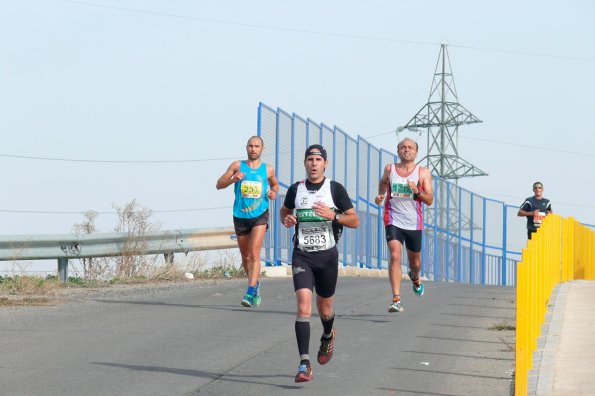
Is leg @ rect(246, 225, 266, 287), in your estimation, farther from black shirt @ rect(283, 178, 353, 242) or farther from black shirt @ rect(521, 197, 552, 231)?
black shirt @ rect(521, 197, 552, 231)

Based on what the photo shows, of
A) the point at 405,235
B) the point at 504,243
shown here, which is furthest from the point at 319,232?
the point at 504,243

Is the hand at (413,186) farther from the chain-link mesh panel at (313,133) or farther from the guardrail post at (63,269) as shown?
the chain-link mesh panel at (313,133)

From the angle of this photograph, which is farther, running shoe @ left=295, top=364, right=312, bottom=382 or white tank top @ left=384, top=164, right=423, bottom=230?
white tank top @ left=384, top=164, right=423, bottom=230

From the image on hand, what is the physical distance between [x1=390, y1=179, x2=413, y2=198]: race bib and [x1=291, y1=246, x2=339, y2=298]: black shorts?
13.9 feet

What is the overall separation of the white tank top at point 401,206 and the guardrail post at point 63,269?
253 inches

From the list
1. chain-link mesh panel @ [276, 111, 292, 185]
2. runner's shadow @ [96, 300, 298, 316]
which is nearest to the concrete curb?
runner's shadow @ [96, 300, 298, 316]

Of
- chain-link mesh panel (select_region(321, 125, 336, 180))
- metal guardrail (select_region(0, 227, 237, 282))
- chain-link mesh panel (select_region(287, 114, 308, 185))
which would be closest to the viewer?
metal guardrail (select_region(0, 227, 237, 282))

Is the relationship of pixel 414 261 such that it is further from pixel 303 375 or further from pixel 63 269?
pixel 63 269

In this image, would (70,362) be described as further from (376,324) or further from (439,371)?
(376,324)

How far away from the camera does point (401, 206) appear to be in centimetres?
1371

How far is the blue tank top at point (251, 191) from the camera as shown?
13.7 meters

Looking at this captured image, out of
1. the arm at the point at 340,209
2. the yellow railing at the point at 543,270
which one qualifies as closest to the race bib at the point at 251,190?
the yellow railing at the point at 543,270

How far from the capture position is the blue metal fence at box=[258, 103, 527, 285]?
23.4m

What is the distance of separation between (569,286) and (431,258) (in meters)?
17.1
